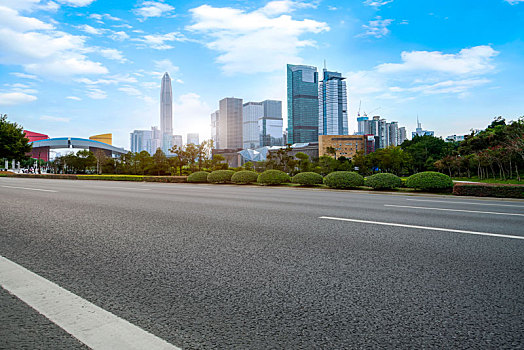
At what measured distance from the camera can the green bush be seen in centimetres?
1469

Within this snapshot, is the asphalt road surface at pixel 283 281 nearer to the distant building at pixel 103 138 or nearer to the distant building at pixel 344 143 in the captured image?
the distant building at pixel 344 143

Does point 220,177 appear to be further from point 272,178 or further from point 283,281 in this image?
point 283,281

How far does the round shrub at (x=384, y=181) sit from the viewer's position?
15.9 meters

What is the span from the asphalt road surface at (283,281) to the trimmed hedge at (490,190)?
9337mm

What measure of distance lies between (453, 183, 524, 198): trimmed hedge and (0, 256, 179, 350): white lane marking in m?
15.0

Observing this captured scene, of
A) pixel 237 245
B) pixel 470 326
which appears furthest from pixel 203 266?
pixel 470 326

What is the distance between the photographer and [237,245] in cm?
398

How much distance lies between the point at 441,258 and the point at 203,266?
2.52 metres

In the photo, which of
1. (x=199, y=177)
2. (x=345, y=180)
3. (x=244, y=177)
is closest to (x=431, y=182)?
(x=345, y=180)

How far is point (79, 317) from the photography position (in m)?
2.10

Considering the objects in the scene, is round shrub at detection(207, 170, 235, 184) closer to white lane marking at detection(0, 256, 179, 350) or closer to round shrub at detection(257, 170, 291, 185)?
round shrub at detection(257, 170, 291, 185)

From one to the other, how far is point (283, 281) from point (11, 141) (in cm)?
5032

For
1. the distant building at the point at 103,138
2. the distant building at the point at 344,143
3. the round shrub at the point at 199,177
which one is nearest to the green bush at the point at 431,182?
the round shrub at the point at 199,177

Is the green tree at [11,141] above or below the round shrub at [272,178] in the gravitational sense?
above
